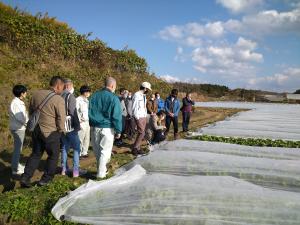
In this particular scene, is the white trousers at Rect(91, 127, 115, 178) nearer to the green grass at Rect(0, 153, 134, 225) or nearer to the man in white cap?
the green grass at Rect(0, 153, 134, 225)

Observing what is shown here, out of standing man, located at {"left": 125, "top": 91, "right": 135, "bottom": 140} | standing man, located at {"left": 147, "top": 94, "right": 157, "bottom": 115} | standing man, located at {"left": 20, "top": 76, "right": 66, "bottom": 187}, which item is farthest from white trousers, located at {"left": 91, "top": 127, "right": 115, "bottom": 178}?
standing man, located at {"left": 125, "top": 91, "right": 135, "bottom": 140}

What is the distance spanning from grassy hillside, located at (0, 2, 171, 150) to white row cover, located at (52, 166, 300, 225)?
236 inches

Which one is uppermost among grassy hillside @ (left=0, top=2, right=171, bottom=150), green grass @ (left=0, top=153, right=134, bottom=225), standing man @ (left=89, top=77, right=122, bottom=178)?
grassy hillside @ (left=0, top=2, right=171, bottom=150)

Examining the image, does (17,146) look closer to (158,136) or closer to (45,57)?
(158,136)

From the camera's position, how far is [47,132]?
598 centimetres

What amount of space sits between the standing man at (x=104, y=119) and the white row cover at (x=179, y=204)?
146 centimetres

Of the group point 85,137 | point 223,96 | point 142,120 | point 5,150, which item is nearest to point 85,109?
point 85,137

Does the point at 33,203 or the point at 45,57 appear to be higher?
the point at 45,57

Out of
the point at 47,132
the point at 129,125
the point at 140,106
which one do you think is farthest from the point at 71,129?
the point at 129,125

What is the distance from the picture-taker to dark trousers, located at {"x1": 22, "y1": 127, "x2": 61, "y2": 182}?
19.7 feet

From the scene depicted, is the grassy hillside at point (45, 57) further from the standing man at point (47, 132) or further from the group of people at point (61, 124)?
the standing man at point (47, 132)

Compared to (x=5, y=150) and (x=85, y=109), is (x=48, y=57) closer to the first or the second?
(x=5, y=150)

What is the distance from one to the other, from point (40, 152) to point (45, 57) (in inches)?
409

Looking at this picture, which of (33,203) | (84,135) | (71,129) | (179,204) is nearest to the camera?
(179,204)
